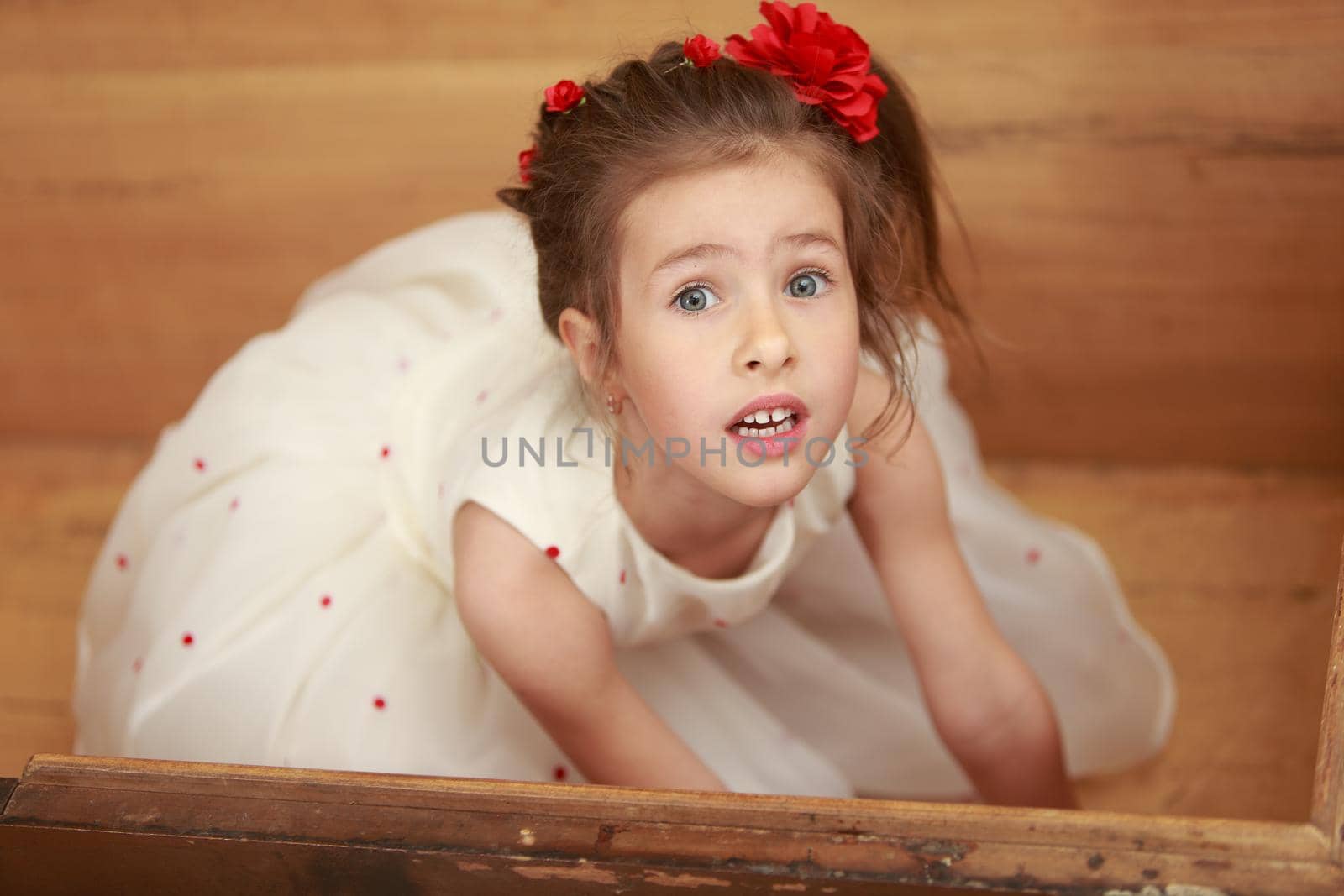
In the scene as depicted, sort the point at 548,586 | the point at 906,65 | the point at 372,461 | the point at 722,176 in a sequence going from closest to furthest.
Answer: the point at 722,176, the point at 548,586, the point at 372,461, the point at 906,65

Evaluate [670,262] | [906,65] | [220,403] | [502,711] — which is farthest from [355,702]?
[906,65]

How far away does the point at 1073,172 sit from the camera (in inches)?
58.0

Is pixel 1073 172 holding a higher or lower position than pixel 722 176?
lower

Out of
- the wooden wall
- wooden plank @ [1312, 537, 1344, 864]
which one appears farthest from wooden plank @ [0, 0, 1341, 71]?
wooden plank @ [1312, 537, 1344, 864]

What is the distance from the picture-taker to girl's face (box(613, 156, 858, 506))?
0.76 meters

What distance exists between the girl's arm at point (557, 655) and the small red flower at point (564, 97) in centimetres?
27

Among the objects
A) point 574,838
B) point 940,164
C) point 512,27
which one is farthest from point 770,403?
point 512,27

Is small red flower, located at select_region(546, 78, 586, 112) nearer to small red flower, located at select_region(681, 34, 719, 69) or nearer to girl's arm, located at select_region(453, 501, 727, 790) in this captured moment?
small red flower, located at select_region(681, 34, 719, 69)

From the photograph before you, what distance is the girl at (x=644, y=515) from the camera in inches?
30.9

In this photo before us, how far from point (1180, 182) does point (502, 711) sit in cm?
88

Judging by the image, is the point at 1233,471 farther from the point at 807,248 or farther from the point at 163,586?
the point at 163,586

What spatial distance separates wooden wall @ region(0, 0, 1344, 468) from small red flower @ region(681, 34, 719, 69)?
0.68 meters

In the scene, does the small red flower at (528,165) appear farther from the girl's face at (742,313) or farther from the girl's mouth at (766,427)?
the girl's mouth at (766,427)

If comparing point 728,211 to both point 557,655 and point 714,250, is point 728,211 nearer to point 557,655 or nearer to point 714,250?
point 714,250
